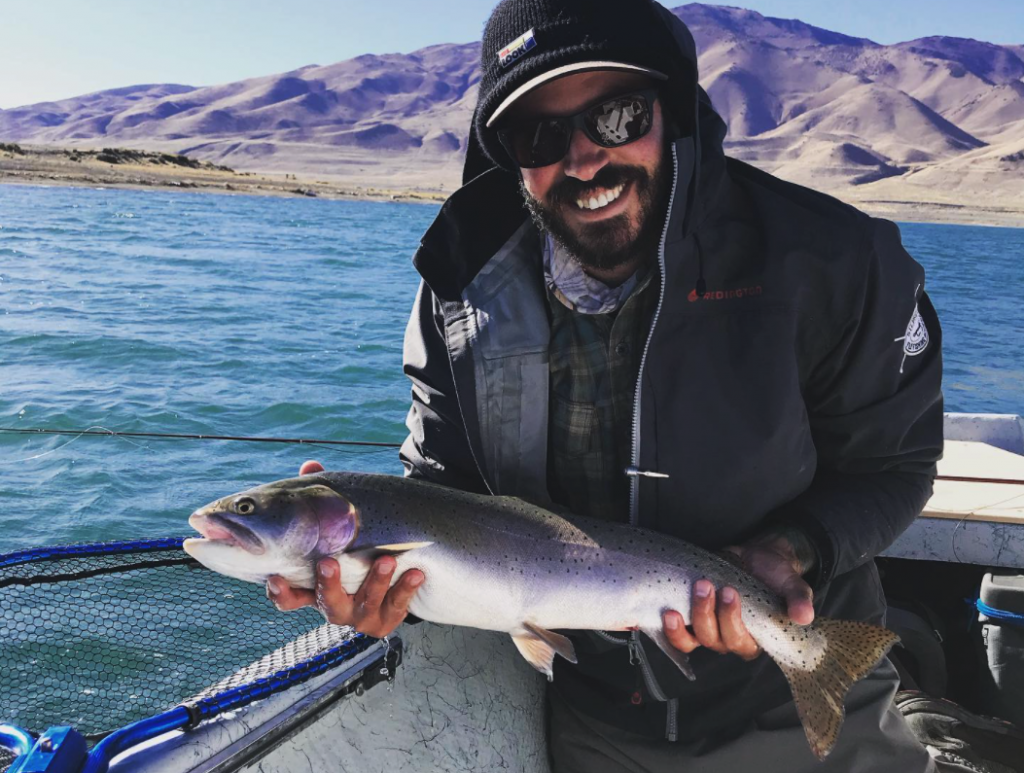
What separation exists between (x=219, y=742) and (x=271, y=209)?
170 feet

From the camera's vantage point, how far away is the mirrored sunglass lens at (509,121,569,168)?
7.99ft

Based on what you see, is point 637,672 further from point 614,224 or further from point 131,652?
point 131,652

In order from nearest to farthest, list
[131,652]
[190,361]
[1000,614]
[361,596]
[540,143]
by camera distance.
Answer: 1. [361,596]
2. [540,143]
3. [1000,614]
4. [131,652]
5. [190,361]

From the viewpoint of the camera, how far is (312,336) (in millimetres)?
15336

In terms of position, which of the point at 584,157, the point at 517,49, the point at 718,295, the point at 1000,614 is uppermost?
the point at 517,49

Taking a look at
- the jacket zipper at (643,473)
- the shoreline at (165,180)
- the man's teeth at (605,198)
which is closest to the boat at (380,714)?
the jacket zipper at (643,473)

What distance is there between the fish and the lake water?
18.3ft

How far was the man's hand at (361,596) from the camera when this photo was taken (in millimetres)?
2178

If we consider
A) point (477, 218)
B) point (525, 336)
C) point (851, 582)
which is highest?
point (477, 218)

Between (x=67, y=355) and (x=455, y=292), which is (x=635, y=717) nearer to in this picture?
(x=455, y=292)

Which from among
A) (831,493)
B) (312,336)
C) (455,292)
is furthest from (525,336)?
(312,336)

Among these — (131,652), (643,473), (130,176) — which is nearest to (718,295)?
(643,473)

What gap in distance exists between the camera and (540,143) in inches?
96.8

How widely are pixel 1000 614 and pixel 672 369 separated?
6.79ft
